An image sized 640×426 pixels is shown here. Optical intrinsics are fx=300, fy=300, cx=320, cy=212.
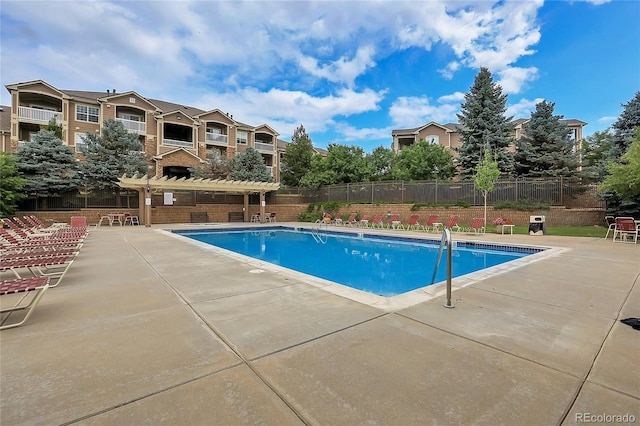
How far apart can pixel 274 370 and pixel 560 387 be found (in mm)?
1973

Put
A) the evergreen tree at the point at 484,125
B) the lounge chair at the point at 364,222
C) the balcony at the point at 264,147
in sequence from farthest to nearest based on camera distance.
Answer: the balcony at the point at 264,147
the evergreen tree at the point at 484,125
the lounge chair at the point at 364,222

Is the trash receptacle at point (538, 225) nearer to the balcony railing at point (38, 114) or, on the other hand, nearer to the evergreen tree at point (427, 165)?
the evergreen tree at point (427, 165)

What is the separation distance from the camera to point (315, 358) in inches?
94.7

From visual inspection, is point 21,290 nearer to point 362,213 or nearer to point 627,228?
point 627,228

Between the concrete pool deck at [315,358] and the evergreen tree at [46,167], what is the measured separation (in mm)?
17721

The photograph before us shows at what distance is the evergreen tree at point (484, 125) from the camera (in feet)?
61.9

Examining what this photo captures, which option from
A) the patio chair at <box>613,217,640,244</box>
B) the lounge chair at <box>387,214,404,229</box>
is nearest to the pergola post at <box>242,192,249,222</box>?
the lounge chair at <box>387,214,404,229</box>

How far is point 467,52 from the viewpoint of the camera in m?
19.0

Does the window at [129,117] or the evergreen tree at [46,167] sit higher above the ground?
the window at [129,117]

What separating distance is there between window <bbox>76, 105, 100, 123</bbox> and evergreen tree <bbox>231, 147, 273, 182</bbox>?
12.4 meters

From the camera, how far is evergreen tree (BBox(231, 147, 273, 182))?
83.0 ft

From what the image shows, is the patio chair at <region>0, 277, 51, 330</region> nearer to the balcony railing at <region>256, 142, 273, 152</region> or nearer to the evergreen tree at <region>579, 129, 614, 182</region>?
the evergreen tree at <region>579, 129, 614, 182</region>

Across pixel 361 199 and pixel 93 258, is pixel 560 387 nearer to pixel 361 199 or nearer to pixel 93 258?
pixel 93 258

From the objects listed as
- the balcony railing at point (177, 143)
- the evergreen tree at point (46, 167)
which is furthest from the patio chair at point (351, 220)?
the balcony railing at point (177, 143)
